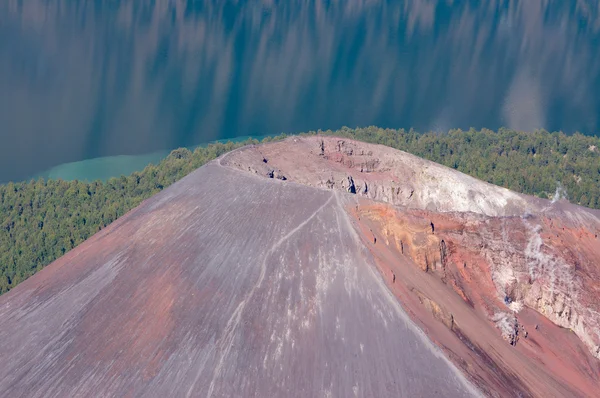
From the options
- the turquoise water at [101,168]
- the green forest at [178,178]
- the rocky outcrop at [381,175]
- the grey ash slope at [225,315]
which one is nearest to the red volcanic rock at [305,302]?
the grey ash slope at [225,315]

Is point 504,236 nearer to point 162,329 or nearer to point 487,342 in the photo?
point 487,342

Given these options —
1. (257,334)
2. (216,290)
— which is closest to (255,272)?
(216,290)

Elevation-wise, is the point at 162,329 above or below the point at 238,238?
below

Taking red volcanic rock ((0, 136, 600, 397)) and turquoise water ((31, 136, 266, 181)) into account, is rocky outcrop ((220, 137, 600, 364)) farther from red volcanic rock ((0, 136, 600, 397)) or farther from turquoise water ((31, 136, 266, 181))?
turquoise water ((31, 136, 266, 181))

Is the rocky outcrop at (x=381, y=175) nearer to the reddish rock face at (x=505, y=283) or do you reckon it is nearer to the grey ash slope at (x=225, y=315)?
the reddish rock face at (x=505, y=283)

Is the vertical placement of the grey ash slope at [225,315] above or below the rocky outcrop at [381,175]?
below

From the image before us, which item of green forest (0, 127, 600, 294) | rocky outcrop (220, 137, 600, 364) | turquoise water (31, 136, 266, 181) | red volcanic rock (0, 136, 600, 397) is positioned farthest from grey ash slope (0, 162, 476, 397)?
turquoise water (31, 136, 266, 181)

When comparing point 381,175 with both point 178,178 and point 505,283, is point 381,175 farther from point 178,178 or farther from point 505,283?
point 178,178
